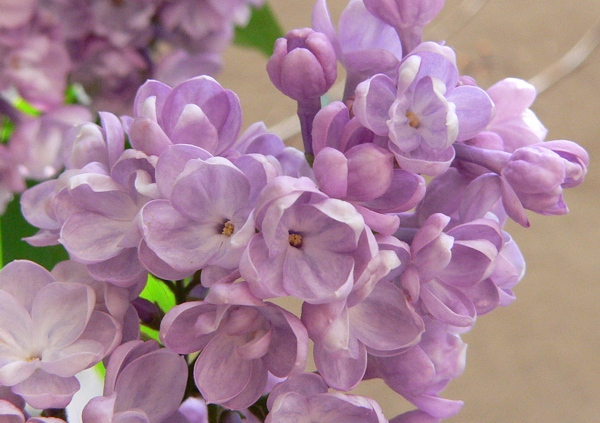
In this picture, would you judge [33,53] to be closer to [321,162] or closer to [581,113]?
[321,162]

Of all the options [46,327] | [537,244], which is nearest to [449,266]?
[46,327]

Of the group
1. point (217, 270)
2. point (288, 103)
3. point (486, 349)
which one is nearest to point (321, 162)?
point (217, 270)

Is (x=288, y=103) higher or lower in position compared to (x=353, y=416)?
lower

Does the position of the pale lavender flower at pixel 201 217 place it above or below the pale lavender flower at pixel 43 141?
above

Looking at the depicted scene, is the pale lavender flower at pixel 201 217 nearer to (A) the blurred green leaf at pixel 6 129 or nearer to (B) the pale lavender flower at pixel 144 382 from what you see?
(B) the pale lavender flower at pixel 144 382

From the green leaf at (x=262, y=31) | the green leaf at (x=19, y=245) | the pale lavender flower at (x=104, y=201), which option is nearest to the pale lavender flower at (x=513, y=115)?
the pale lavender flower at (x=104, y=201)

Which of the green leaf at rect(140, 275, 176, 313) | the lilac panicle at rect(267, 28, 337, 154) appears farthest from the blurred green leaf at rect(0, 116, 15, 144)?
the lilac panicle at rect(267, 28, 337, 154)
